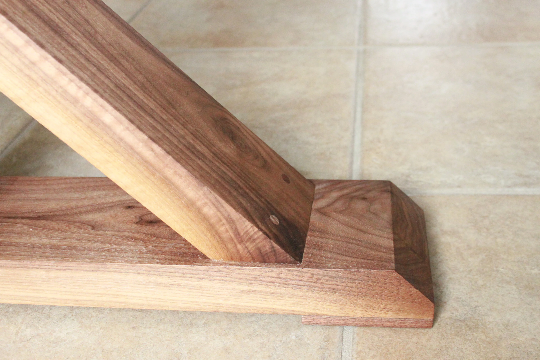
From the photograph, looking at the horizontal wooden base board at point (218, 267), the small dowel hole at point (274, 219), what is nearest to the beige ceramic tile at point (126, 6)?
the horizontal wooden base board at point (218, 267)

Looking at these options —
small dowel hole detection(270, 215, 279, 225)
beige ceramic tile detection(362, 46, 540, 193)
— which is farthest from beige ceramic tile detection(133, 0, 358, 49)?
small dowel hole detection(270, 215, 279, 225)

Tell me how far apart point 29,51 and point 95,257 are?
24 centimetres

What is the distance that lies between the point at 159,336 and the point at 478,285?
0.38m

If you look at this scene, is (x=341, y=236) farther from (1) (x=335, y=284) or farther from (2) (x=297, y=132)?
(2) (x=297, y=132)

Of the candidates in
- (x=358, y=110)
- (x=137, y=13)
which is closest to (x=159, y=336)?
(x=358, y=110)

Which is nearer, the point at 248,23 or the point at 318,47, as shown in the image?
the point at 318,47

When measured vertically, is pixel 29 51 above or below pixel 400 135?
above

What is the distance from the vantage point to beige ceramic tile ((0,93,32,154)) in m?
1.11

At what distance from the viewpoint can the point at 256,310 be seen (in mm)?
648

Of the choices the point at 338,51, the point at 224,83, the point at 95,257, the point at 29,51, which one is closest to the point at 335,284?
the point at 95,257

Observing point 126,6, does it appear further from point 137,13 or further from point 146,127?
point 146,127

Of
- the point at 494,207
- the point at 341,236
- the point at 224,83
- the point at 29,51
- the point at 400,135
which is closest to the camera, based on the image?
the point at 29,51

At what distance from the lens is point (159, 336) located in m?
0.66

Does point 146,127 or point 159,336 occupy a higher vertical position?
point 146,127
